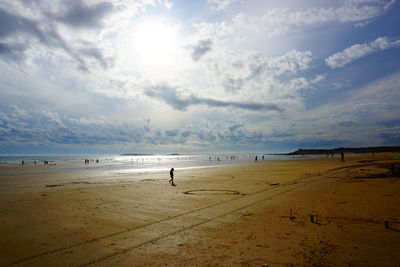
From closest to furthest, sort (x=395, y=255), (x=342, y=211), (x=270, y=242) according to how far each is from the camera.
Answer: (x=395, y=255), (x=270, y=242), (x=342, y=211)

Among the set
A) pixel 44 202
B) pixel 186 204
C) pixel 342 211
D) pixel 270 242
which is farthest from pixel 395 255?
pixel 44 202

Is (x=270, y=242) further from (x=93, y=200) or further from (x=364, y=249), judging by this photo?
(x=93, y=200)

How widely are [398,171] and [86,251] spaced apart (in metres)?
29.2

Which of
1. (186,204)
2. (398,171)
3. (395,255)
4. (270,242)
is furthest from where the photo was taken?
(398,171)

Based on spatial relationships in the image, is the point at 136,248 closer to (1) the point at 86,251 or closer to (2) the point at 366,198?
(1) the point at 86,251

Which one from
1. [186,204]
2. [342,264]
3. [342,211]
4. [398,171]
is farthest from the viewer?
[398,171]

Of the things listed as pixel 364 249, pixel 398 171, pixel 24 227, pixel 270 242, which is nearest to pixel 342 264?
pixel 364 249

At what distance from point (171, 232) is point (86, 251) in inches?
115

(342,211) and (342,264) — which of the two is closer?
(342,264)

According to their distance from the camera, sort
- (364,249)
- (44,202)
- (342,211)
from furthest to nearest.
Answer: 1. (44,202)
2. (342,211)
3. (364,249)

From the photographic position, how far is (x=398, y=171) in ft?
79.0

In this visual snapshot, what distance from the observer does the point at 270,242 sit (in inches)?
300

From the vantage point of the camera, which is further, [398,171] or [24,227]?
[398,171]

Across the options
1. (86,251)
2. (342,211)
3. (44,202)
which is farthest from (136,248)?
(44,202)
